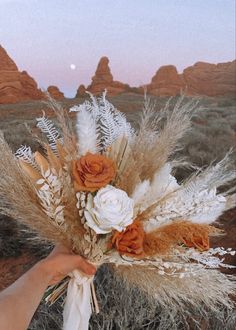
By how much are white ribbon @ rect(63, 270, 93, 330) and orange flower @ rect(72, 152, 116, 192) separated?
401mm

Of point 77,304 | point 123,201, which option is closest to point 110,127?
point 123,201

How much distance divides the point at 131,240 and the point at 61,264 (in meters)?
0.23

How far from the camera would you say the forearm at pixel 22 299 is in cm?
132

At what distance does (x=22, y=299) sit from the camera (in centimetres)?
138

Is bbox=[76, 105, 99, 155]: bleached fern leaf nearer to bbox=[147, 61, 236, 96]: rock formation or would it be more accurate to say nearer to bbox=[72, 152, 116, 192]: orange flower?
bbox=[72, 152, 116, 192]: orange flower

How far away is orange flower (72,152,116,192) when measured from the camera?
1554 millimetres

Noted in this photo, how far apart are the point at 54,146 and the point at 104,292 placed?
5.57 ft

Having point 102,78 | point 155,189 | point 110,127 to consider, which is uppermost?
point 102,78

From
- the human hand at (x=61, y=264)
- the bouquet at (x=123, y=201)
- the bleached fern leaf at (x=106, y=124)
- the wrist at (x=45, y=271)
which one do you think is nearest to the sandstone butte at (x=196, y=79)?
the bleached fern leaf at (x=106, y=124)

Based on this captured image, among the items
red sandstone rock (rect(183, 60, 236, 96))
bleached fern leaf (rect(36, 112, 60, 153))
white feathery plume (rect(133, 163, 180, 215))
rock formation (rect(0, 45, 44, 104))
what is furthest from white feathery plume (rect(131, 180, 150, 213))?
red sandstone rock (rect(183, 60, 236, 96))

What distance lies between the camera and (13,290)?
140cm

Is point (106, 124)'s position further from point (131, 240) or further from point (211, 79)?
point (211, 79)

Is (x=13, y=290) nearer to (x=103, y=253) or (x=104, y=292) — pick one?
(x=103, y=253)

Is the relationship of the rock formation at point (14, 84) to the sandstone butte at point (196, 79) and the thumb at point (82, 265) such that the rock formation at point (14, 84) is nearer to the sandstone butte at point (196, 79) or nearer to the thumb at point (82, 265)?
the sandstone butte at point (196, 79)
